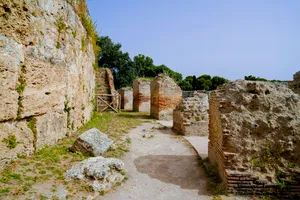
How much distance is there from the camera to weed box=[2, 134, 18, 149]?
3732mm

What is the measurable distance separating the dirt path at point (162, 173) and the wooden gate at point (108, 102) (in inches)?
325

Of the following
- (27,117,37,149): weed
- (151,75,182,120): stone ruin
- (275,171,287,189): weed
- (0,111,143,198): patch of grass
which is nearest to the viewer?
(0,111,143,198): patch of grass

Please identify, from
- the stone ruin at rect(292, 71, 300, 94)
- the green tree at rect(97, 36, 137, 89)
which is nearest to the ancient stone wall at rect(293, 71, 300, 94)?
the stone ruin at rect(292, 71, 300, 94)

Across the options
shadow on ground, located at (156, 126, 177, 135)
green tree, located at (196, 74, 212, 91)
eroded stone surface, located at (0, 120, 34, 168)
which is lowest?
shadow on ground, located at (156, 126, 177, 135)

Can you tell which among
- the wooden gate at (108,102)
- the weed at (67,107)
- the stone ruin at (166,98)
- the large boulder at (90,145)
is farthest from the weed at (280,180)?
the wooden gate at (108,102)

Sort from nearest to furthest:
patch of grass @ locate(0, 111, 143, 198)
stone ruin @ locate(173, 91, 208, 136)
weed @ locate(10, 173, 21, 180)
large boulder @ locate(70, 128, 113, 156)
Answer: patch of grass @ locate(0, 111, 143, 198)
weed @ locate(10, 173, 21, 180)
large boulder @ locate(70, 128, 113, 156)
stone ruin @ locate(173, 91, 208, 136)

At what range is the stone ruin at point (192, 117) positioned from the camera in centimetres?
819

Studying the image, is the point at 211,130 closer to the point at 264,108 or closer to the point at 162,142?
the point at 264,108

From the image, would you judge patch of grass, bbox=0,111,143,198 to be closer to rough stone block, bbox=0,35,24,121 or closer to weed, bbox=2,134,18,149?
weed, bbox=2,134,18,149

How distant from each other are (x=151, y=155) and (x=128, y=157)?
2.10 feet

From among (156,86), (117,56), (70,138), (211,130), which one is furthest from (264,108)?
(117,56)

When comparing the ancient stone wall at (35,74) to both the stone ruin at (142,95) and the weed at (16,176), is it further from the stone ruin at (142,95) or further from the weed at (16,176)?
the stone ruin at (142,95)

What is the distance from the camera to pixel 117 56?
121ft

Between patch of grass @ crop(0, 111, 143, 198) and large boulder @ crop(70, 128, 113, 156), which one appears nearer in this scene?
patch of grass @ crop(0, 111, 143, 198)
